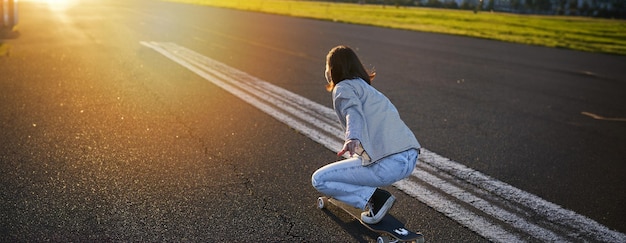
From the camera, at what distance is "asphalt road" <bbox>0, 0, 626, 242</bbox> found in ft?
13.9

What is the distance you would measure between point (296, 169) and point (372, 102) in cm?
170

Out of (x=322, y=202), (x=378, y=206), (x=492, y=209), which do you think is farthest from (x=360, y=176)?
(x=492, y=209)

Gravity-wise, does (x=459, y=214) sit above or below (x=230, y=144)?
above

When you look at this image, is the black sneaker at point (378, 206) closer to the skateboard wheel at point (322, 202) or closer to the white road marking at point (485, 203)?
the skateboard wheel at point (322, 202)

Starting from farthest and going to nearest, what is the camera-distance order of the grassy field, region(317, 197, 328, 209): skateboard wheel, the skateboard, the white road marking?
the grassy field
region(317, 197, 328, 209): skateboard wheel
the white road marking
the skateboard

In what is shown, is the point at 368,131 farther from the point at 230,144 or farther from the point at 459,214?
the point at 230,144

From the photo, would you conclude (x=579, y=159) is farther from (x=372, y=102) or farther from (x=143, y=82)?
(x=143, y=82)

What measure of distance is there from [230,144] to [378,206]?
2.54 m

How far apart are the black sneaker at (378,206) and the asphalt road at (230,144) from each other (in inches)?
4.6

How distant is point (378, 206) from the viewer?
412 cm

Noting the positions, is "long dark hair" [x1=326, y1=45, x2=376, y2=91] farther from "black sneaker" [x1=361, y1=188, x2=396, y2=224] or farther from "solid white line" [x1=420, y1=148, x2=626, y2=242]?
"solid white line" [x1=420, y1=148, x2=626, y2=242]

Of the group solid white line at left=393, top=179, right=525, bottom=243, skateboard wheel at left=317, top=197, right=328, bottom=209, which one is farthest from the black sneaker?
solid white line at left=393, top=179, right=525, bottom=243

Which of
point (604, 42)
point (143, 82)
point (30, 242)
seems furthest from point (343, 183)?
point (604, 42)

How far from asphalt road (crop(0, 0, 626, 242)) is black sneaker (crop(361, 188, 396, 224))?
0.39ft
